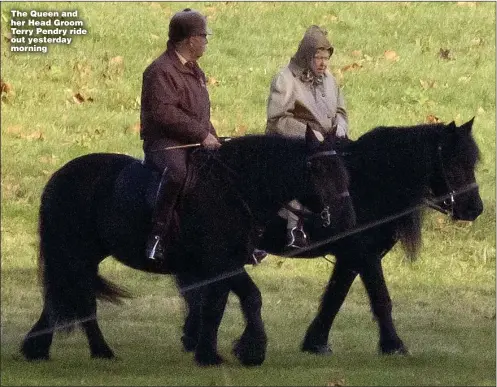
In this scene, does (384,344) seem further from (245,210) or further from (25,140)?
(25,140)

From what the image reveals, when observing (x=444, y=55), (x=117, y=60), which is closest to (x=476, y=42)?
(x=444, y=55)

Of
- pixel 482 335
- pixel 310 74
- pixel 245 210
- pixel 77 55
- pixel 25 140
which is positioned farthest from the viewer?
pixel 77 55

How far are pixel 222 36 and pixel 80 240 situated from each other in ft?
37.4

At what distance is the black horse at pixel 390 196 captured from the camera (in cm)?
1117

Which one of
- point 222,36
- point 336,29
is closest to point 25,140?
point 222,36

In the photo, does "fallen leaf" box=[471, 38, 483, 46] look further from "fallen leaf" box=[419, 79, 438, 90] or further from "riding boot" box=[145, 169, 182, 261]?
"riding boot" box=[145, 169, 182, 261]

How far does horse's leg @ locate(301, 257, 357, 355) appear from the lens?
1159cm

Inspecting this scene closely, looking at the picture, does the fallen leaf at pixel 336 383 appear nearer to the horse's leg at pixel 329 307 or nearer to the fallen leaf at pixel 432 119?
the horse's leg at pixel 329 307

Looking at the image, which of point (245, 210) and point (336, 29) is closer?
point (245, 210)

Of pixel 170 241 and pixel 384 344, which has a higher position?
pixel 170 241

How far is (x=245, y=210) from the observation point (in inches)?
400

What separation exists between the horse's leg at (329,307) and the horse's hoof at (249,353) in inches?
56.3

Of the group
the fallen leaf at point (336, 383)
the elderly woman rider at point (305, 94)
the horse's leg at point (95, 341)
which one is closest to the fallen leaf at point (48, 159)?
the elderly woman rider at point (305, 94)

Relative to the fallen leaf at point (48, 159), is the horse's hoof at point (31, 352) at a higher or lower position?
higher
